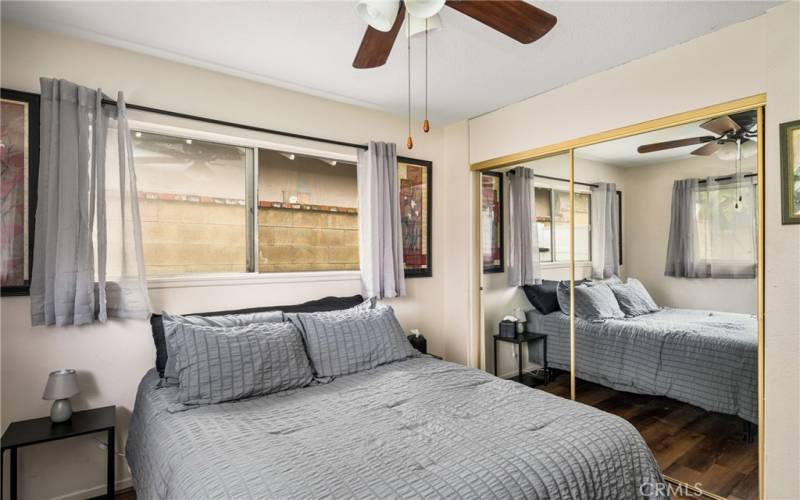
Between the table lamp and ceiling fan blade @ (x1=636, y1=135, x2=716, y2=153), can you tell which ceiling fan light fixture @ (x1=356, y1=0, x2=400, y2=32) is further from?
the table lamp

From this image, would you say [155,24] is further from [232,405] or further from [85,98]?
[232,405]

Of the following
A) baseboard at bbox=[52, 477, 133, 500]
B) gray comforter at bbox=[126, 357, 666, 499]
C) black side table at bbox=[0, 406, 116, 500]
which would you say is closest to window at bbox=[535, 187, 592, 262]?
gray comforter at bbox=[126, 357, 666, 499]

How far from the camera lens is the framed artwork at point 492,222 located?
3561 millimetres

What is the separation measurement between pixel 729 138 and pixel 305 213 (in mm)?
2657

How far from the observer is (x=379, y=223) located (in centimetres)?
330

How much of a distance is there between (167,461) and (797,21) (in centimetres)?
331

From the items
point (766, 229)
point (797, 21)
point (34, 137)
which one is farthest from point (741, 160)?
point (34, 137)

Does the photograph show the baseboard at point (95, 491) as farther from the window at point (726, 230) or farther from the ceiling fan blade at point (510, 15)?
the window at point (726, 230)

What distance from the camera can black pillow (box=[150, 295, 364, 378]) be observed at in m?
2.28

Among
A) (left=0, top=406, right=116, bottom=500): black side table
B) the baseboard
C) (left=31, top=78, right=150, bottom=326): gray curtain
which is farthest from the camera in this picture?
the baseboard

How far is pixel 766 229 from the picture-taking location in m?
2.07

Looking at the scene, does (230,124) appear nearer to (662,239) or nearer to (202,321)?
(202,321)

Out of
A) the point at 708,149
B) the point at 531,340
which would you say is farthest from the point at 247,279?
the point at 708,149

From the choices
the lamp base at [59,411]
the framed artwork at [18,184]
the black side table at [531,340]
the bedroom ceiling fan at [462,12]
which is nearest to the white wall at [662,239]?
the black side table at [531,340]
